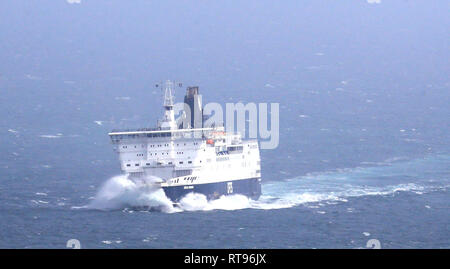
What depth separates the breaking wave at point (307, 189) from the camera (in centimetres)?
9675

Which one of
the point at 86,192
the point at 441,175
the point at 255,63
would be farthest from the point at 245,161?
the point at 255,63

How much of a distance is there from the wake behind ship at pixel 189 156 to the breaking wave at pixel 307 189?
0.94m

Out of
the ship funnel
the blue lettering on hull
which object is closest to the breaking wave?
the blue lettering on hull

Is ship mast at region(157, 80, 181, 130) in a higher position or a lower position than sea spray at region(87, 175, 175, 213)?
higher

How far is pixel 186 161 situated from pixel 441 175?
94.9 feet

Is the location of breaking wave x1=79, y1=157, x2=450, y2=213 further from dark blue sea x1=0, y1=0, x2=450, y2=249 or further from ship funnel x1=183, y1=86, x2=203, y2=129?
ship funnel x1=183, y1=86, x2=203, y2=129

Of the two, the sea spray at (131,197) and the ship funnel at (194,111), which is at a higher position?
the ship funnel at (194,111)

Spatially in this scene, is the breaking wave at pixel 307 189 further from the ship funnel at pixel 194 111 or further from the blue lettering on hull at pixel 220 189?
the ship funnel at pixel 194 111

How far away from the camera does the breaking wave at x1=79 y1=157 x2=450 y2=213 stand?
9675 centimetres

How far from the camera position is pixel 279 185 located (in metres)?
109

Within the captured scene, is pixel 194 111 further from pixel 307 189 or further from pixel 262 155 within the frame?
pixel 262 155

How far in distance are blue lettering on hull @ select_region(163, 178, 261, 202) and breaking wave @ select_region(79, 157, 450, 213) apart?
0.53m

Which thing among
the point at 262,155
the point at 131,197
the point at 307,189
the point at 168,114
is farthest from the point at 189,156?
the point at 262,155

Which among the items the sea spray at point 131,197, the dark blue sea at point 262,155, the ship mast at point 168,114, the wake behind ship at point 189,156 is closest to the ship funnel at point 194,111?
the wake behind ship at point 189,156
